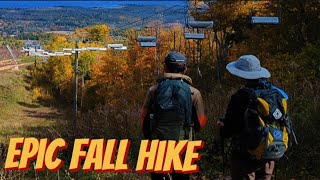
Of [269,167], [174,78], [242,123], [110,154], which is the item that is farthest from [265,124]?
[110,154]

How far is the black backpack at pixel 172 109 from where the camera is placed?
3766 millimetres

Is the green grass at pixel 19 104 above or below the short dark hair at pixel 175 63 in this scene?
below

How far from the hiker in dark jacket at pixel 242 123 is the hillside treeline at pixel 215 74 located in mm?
2822

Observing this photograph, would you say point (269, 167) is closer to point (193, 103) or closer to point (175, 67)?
point (193, 103)

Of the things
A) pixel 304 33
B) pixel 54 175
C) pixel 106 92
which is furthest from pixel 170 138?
pixel 106 92

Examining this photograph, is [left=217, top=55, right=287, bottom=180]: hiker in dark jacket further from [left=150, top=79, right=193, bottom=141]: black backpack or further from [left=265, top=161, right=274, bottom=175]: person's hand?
[left=150, top=79, right=193, bottom=141]: black backpack

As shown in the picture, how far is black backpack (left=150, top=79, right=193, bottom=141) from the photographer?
12.4 ft

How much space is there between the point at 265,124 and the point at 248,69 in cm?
45

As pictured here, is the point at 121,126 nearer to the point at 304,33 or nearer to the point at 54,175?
the point at 54,175

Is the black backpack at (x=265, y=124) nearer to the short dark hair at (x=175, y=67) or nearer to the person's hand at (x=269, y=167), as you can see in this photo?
the person's hand at (x=269, y=167)

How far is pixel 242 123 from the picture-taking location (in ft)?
11.4

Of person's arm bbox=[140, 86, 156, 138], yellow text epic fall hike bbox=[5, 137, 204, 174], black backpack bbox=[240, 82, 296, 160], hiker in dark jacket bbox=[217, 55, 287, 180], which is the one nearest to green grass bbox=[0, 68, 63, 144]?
yellow text epic fall hike bbox=[5, 137, 204, 174]

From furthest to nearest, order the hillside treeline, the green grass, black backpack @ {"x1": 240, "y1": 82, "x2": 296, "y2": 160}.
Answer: the green grass, the hillside treeline, black backpack @ {"x1": 240, "y1": 82, "x2": 296, "y2": 160}

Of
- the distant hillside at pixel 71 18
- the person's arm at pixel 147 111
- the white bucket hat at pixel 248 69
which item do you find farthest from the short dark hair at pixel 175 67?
the distant hillside at pixel 71 18
